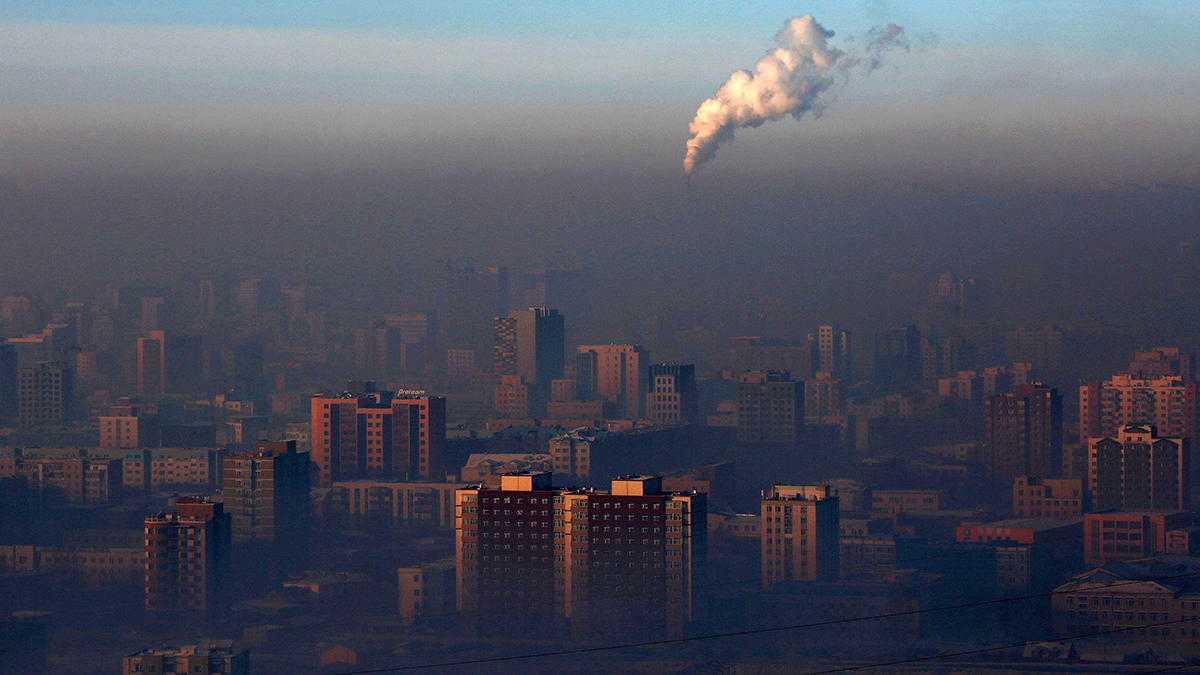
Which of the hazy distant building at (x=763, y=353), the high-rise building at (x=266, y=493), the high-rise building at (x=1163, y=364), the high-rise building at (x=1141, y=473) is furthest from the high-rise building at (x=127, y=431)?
the high-rise building at (x=1163, y=364)

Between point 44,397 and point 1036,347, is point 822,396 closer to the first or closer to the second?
point 1036,347

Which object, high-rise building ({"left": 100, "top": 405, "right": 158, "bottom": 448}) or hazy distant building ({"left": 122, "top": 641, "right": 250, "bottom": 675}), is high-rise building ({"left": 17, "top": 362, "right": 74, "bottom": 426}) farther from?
hazy distant building ({"left": 122, "top": 641, "right": 250, "bottom": 675})

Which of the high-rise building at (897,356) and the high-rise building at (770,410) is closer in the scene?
the high-rise building at (770,410)

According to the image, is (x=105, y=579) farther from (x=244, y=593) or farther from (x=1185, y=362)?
(x=1185, y=362)

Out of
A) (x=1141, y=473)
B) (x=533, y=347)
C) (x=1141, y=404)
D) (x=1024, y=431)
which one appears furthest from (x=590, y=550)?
(x=533, y=347)

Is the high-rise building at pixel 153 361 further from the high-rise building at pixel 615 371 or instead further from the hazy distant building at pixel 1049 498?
the hazy distant building at pixel 1049 498

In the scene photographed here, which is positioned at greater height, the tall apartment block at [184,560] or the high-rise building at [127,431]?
the high-rise building at [127,431]

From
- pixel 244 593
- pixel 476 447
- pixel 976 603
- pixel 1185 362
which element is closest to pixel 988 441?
pixel 1185 362
